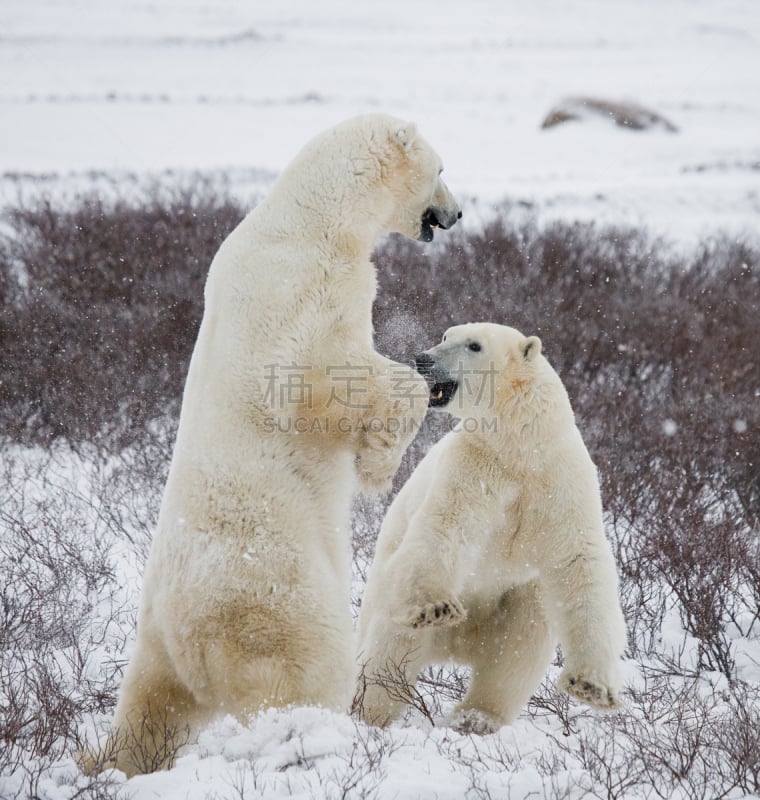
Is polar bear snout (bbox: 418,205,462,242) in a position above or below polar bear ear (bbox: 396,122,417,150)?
below

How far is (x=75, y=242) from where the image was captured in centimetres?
909

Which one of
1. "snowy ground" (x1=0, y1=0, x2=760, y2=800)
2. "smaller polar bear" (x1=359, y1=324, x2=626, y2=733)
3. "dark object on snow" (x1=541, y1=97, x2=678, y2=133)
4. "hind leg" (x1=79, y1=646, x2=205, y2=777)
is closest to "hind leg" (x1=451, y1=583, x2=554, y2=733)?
"smaller polar bear" (x1=359, y1=324, x2=626, y2=733)

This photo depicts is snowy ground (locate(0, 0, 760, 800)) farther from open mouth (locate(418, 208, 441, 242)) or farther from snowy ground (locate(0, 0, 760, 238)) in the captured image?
open mouth (locate(418, 208, 441, 242))

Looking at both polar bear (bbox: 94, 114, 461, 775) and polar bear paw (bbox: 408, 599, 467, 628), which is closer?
polar bear (bbox: 94, 114, 461, 775)

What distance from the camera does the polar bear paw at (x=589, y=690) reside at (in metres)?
2.51

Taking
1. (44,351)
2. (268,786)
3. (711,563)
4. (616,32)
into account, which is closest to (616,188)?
(44,351)

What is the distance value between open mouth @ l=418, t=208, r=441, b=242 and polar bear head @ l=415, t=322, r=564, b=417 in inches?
15.6

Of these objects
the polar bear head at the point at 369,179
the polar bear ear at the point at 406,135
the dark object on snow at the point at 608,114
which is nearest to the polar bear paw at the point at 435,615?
the polar bear head at the point at 369,179

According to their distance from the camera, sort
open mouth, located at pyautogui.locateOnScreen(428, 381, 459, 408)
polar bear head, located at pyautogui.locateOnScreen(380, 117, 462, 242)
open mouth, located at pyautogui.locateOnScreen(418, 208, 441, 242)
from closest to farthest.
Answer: polar bear head, located at pyautogui.locateOnScreen(380, 117, 462, 242), open mouth, located at pyautogui.locateOnScreen(418, 208, 441, 242), open mouth, located at pyautogui.locateOnScreen(428, 381, 459, 408)

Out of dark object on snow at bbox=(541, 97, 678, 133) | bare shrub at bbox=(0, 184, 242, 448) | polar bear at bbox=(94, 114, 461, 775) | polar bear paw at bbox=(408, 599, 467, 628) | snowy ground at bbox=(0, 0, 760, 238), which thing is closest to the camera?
polar bear at bbox=(94, 114, 461, 775)

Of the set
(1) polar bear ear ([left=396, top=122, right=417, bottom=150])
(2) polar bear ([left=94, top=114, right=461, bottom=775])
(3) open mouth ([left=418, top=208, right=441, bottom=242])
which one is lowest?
(2) polar bear ([left=94, top=114, right=461, bottom=775])

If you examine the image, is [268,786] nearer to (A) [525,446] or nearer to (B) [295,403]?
(B) [295,403]

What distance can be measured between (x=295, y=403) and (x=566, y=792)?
3.69 feet

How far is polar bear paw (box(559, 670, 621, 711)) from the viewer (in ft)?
8.25
